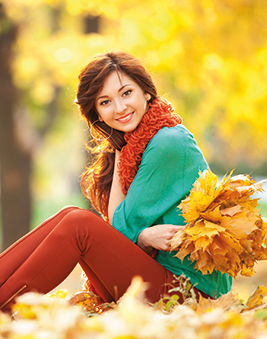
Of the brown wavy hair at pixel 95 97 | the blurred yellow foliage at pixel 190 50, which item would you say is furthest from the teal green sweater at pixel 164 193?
the blurred yellow foliage at pixel 190 50

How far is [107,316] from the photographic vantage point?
94cm

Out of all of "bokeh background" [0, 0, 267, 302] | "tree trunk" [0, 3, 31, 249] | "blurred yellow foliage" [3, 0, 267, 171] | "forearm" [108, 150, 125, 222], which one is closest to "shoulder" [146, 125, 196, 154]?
"forearm" [108, 150, 125, 222]

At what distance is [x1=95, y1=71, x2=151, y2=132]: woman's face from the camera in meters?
2.25

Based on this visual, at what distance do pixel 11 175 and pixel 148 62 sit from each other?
299 centimetres

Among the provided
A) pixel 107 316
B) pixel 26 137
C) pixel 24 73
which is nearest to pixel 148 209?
pixel 107 316

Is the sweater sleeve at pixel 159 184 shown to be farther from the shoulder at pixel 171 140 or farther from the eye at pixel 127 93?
the eye at pixel 127 93

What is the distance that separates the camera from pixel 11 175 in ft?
20.9

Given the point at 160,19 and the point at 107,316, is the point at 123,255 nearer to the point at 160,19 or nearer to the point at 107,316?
the point at 107,316

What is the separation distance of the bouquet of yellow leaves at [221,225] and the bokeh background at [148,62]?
141 centimetres

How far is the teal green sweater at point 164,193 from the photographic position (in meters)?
2.01

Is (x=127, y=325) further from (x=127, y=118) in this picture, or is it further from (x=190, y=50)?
(x=190, y=50)

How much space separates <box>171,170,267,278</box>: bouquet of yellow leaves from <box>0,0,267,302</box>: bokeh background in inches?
55.3

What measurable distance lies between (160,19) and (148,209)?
314cm

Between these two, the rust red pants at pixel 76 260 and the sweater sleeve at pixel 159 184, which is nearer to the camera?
the rust red pants at pixel 76 260
